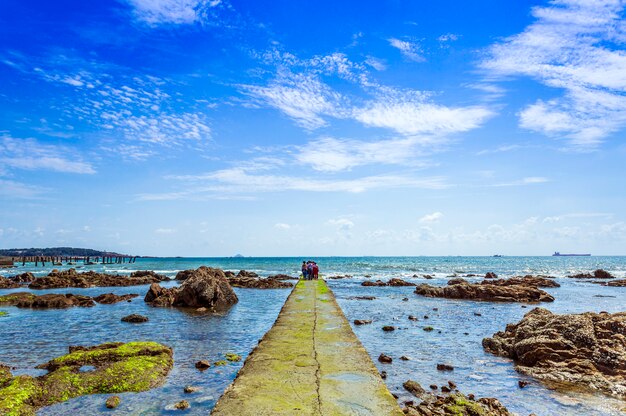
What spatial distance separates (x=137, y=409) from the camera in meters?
8.73

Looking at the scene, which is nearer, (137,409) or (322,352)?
(137,409)

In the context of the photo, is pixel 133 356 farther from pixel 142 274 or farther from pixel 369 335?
pixel 142 274

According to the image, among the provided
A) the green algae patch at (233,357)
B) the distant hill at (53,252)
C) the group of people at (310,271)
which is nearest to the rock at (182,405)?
the green algae patch at (233,357)

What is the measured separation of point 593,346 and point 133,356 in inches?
545

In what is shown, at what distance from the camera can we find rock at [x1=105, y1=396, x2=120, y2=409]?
28.8ft

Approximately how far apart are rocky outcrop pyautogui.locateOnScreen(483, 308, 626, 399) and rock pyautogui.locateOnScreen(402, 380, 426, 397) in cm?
398

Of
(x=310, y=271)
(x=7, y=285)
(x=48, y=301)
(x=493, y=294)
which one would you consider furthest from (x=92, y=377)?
(x=7, y=285)

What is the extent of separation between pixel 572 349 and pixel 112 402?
12960 mm

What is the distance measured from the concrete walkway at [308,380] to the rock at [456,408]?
43.9 inches

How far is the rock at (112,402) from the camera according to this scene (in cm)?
877

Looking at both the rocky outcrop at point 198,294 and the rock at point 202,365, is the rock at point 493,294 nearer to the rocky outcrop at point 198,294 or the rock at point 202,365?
the rocky outcrop at point 198,294

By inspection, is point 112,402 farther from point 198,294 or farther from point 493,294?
point 493,294

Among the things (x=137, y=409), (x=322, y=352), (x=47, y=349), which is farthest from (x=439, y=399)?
(x=47, y=349)

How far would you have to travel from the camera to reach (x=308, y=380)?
7.90 m
